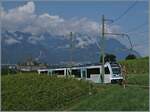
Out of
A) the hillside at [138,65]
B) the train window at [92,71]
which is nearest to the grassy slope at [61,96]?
the train window at [92,71]

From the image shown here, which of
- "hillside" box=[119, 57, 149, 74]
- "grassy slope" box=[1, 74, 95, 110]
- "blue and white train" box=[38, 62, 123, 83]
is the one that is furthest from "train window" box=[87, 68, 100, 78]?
"hillside" box=[119, 57, 149, 74]

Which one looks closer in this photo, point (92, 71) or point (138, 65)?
point (92, 71)

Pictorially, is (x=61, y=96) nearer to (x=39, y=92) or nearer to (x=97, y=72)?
(x=39, y=92)

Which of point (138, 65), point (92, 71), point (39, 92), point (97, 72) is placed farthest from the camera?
point (138, 65)

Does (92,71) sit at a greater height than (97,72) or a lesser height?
greater

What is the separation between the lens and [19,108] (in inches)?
800

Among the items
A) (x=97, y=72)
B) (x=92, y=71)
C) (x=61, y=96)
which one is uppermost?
(x=92, y=71)

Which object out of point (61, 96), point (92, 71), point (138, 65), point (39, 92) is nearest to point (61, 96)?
point (61, 96)

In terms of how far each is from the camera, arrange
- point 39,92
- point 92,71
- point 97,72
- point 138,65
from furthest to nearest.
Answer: point 138,65 → point 92,71 → point 97,72 → point 39,92

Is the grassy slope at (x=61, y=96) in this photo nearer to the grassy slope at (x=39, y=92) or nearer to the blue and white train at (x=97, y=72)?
the grassy slope at (x=39, y=92)

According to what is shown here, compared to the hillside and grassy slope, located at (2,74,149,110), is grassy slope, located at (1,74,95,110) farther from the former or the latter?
the hillside

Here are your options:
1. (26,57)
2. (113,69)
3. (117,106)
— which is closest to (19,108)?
(117,106)

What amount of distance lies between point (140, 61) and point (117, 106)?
207 ft

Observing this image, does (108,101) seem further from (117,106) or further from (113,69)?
(113,69)
